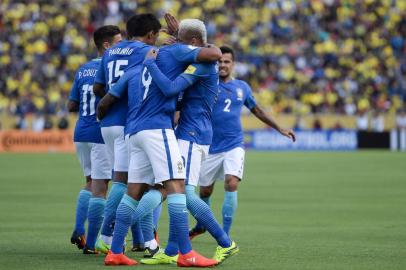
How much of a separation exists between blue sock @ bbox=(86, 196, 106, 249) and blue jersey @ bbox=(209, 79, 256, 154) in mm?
2448

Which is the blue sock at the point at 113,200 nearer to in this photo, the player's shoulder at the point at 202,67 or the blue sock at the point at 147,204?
the blue sock at the point at 147,204

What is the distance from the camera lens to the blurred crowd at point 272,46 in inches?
1585

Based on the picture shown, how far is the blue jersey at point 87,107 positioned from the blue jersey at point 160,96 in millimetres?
1684

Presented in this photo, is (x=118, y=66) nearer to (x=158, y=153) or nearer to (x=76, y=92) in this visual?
(x=158, y=153)

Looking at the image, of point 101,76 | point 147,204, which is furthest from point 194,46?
point 147,204

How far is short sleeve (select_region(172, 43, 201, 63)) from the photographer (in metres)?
9.07

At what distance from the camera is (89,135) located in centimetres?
1091

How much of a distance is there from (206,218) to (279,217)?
5.73m

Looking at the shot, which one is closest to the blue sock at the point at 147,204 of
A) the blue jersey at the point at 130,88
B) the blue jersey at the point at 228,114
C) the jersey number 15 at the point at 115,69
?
the blue jersey at the point at 130,88

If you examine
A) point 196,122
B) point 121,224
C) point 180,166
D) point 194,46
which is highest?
point 194,46

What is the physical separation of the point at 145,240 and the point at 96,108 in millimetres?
1597

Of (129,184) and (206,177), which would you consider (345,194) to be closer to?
(206,177)

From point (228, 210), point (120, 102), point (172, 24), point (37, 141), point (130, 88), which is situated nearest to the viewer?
point (130, 88)

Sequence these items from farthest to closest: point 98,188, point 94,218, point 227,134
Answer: point 227,134
point 98,188
point 94,218
